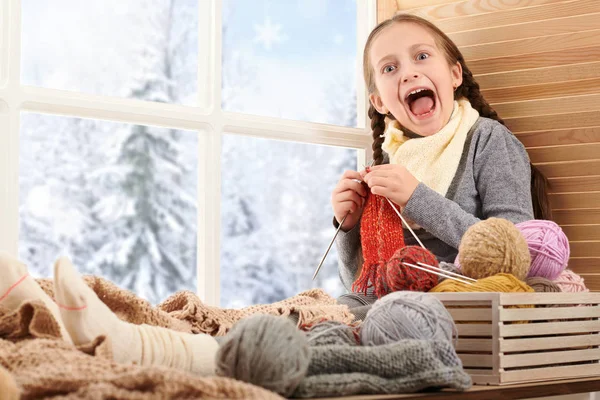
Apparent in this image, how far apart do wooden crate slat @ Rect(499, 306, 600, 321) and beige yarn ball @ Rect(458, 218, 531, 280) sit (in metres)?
0.08

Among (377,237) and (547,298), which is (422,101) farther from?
(547,298)

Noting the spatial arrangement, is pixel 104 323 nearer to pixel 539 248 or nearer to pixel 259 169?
pixel 539 248

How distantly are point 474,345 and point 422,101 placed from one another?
0.84m

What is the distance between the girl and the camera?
5.71 ft

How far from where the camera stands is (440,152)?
1.94 meters

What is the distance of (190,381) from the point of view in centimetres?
84

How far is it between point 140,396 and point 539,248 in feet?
3.01

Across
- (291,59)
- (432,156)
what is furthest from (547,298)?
(291,59)

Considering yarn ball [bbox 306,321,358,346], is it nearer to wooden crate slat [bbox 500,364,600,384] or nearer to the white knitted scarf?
wooden crate slat [bbox 500,364,600,384]

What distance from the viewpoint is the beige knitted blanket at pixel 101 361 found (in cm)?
83

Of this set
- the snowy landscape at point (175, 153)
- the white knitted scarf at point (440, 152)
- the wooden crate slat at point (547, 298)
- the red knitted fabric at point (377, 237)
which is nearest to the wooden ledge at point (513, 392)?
the wooden crate slat at point (547, 298)

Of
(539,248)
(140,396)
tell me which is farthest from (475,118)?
(140,396)

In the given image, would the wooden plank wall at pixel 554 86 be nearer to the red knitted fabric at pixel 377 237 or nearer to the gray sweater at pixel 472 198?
the gray sweater at pixel 472 198

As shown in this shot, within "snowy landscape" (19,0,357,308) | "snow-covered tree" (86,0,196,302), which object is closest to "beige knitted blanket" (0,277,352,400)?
"snowy landscape" (19,0,357,308)
